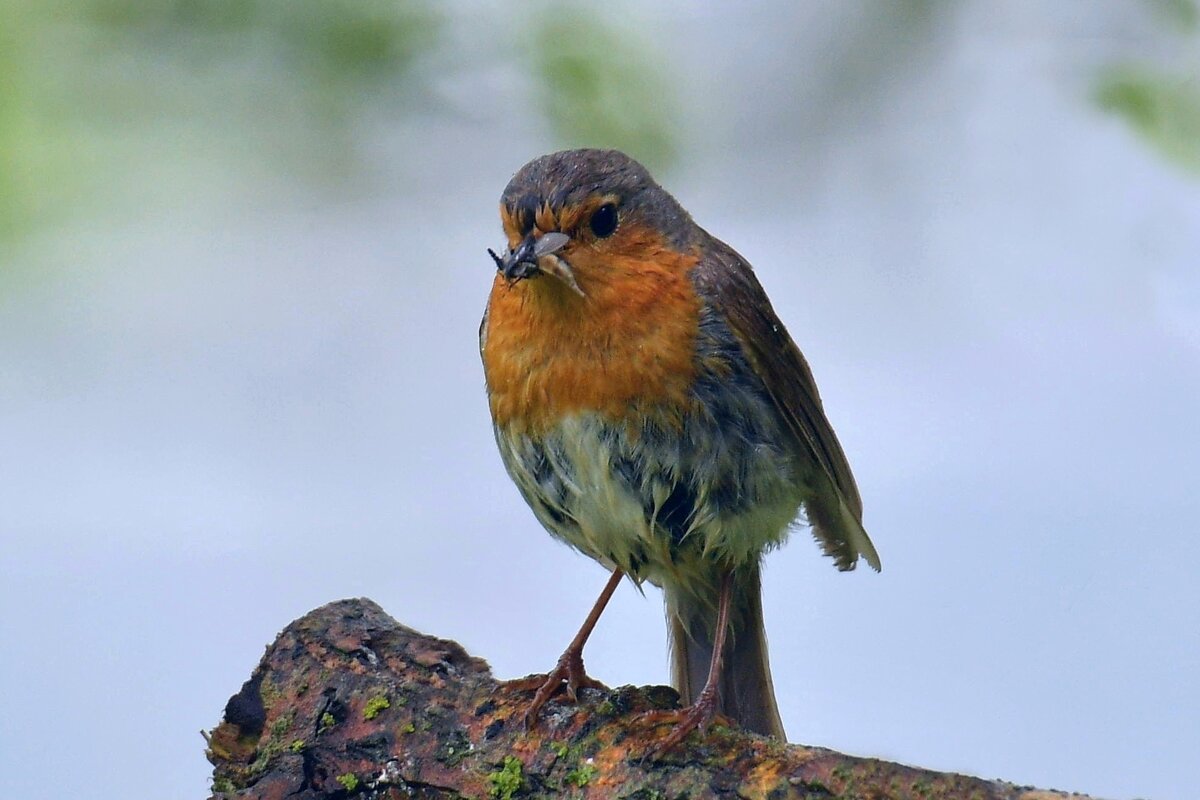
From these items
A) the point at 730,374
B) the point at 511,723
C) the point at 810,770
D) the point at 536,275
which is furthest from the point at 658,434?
the point at 810,770

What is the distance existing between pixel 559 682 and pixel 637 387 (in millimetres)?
668

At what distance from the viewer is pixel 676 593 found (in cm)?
385

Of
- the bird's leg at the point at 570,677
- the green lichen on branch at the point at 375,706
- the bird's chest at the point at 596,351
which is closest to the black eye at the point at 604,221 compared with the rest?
the bird's chest at the point at 596,351

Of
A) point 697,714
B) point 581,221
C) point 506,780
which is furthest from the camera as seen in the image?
point 581,221

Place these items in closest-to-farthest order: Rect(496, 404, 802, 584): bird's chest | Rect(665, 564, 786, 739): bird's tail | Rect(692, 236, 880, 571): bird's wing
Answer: Rect(496, 404, 802, 584): bird's chest → Rect(692, 236, 880, 571): bird's wing → Rect(665, 564, 786, 739): bird's tail

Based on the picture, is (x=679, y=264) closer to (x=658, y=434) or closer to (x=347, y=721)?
(x=658, y=434)

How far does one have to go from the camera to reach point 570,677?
3240mm

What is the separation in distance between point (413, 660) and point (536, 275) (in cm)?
88

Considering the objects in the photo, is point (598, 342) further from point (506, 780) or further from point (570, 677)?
point (506, 780)

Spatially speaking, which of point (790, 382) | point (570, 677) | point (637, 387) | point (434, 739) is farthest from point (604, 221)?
point (434, 739)

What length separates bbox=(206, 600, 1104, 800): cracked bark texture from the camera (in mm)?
2691

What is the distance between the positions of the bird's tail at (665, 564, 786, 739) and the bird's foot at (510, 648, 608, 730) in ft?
1.76

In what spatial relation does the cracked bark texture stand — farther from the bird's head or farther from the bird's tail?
the bird's head

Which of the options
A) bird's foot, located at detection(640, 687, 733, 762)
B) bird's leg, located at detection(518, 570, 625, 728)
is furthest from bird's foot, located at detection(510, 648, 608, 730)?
bird's foot, located at detection(640, 687, 733, 762)
